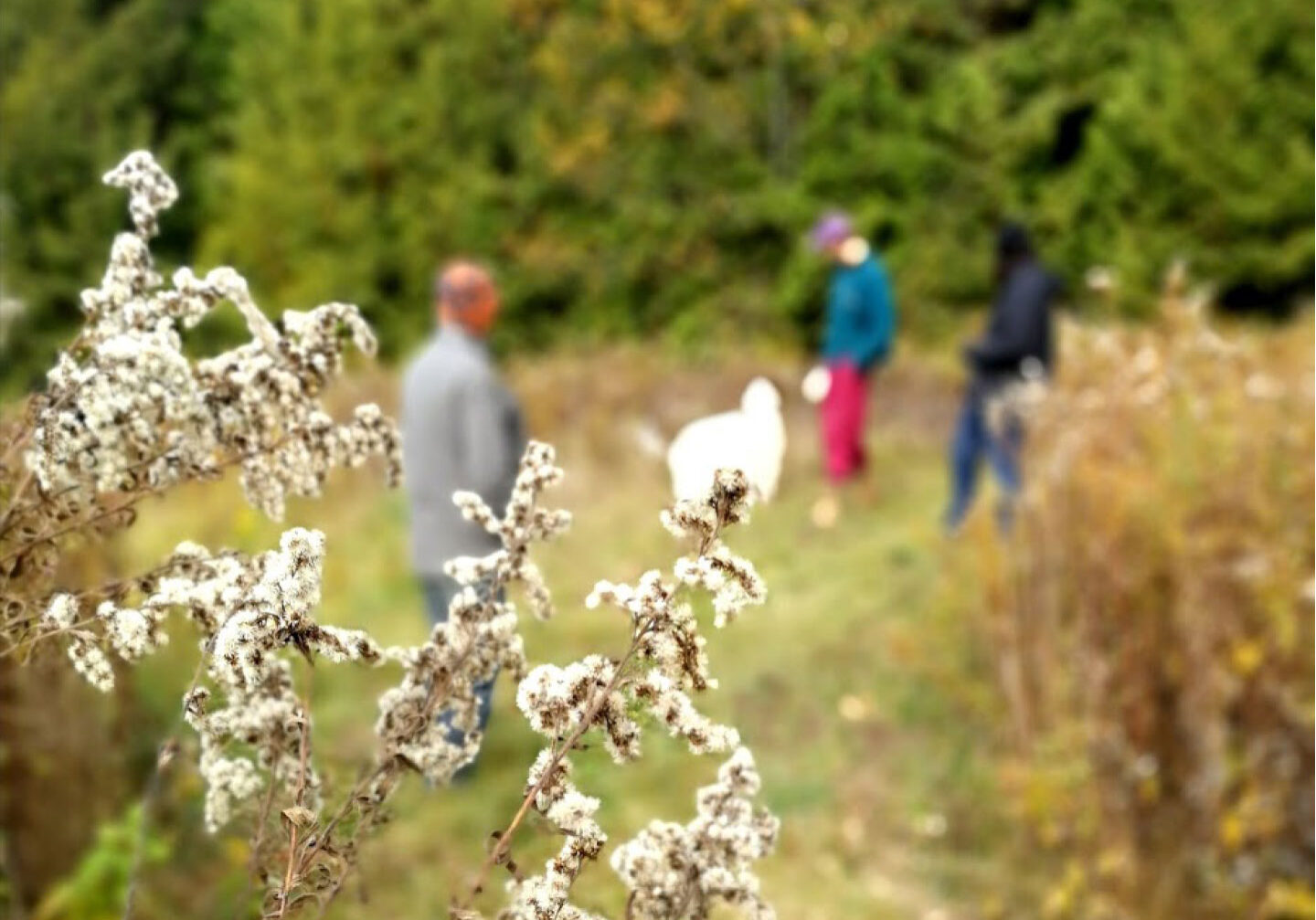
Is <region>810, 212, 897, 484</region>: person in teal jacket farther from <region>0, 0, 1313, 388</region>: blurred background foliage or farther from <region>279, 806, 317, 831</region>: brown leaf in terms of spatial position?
<region>279, 806, 317, 831</region>: brown leaf

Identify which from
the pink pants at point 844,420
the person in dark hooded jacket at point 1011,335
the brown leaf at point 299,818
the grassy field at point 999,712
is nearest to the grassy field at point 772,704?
the grassy field at point 999,712

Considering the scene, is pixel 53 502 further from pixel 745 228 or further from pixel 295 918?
pixel 745 228

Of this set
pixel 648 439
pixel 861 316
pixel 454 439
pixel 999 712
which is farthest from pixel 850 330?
pixel 454 439

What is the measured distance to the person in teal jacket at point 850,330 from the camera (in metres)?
8.63

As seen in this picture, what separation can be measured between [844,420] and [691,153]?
34.0 feet

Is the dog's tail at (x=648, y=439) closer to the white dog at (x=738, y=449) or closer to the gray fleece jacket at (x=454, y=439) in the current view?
the gray fleece jacket at (x=454, y=439)

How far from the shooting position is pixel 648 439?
10.6 meters

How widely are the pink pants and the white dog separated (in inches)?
302

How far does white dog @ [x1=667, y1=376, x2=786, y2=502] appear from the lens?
114 cm

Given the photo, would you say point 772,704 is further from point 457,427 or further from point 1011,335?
point 1011,335

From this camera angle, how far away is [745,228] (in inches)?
744

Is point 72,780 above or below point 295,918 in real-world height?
above

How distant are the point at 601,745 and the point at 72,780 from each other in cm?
326

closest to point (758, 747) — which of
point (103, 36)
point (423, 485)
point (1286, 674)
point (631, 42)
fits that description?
point (423, 485)
